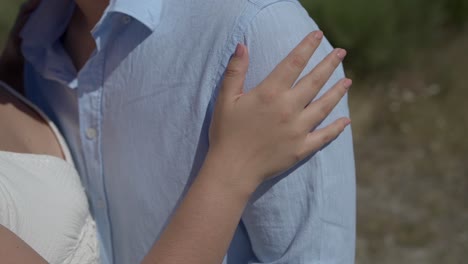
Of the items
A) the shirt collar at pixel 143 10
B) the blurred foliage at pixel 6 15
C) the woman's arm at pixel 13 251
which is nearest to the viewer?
the woman's arm at pixel 13 251

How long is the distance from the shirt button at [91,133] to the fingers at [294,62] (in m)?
0.47

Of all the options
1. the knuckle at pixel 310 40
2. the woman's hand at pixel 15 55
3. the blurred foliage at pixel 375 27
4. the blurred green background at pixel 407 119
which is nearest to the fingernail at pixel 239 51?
the knuckle at pixel 310 40

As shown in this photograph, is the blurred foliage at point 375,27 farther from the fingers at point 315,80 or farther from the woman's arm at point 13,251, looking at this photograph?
the woman's arm at point 13,251

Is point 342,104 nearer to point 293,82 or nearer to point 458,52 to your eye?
point 293,82

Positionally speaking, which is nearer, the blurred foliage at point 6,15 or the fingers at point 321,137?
the fingers at point 321,137

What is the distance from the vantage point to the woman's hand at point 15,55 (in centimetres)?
212

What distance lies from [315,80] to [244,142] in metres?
0.17

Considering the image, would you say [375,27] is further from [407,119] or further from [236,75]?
[236,75]

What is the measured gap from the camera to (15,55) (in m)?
2.18

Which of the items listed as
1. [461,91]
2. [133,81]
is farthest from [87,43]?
[461,91]

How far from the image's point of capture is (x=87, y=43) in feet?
6.46

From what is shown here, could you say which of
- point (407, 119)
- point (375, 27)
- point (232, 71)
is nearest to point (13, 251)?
point (232, 71)

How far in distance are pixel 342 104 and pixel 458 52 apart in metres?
4.67

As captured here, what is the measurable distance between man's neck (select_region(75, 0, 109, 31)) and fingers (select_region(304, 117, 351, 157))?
56cm
